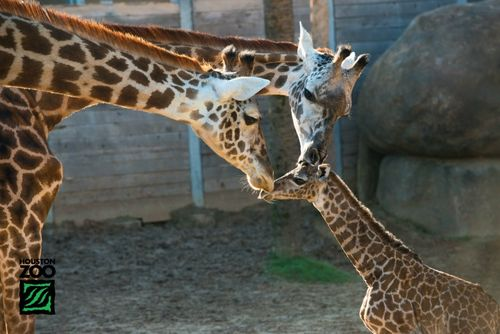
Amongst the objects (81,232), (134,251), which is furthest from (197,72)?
(81,232)

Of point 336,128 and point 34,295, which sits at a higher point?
point 336,128

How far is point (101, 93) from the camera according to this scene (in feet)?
17.6

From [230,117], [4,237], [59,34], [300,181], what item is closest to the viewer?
[59,34]

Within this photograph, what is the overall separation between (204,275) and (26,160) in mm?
4466

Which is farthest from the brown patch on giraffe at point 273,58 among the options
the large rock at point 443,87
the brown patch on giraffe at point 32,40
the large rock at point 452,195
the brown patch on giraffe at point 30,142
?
the large rock at point 452,195

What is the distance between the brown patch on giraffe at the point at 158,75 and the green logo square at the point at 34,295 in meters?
1.57

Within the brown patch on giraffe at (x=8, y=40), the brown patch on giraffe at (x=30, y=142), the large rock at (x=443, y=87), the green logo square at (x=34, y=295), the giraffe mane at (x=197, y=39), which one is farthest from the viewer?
the large rock at (x=443, y=87)

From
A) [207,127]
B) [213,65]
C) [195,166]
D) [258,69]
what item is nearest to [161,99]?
[207,127]

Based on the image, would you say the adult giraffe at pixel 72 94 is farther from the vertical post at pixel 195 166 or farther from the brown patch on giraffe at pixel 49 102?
the vertical post at pixel 195 166

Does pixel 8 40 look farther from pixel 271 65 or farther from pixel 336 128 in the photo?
pixel 336 128

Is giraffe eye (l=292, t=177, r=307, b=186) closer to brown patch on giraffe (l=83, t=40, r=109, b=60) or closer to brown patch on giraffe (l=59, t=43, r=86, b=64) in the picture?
brown patch on giraffe (l=83, t=40, r=109, b=60)

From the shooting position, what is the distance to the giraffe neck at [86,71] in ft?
16.6

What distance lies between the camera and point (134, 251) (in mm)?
11609

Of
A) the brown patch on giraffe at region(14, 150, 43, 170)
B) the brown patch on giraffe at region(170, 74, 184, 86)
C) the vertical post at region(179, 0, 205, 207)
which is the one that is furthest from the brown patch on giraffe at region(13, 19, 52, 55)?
the vertical post at region(179, 0, 205, 207)
